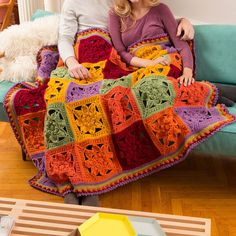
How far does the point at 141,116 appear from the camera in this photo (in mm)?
1885

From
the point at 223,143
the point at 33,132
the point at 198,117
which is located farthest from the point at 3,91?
the point at 223,143

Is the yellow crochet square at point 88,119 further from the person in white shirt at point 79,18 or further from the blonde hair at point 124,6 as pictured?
the blonde hair at point 124,6

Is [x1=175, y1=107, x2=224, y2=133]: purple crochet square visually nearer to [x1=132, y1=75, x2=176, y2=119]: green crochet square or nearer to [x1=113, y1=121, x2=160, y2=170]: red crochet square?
[x1=132, y1=75, x2=176, y2=119]: green crochet square

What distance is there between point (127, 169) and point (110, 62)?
23.1 inches

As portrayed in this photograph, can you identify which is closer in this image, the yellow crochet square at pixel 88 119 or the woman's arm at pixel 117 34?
the yellow crochet square at pixel 88 119

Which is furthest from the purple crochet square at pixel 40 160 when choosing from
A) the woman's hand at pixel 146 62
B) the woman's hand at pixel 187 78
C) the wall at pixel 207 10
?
the wall at pixel 207 10

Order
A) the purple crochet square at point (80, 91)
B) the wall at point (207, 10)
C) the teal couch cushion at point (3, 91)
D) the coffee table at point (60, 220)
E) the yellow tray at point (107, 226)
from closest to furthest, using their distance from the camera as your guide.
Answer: the yellow tray at point (107, 226) < the coffee table at point (60, 220) < the purple crochet square at point (80, 91) < the teal couch cushion at point (3, 91) < the wall at point (207, 10)

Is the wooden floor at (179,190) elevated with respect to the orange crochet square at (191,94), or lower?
lower

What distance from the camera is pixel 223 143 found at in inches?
72.7

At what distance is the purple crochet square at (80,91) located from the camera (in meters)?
1.93

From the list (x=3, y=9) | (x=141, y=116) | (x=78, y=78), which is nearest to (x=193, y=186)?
(x=141, y=116)

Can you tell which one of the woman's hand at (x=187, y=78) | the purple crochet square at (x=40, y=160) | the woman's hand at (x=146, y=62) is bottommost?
the purple crochet square at (x=40, y=160)

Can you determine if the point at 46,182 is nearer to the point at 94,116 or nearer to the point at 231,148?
the point at 94,116

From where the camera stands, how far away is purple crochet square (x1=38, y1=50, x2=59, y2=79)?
2196 mm
